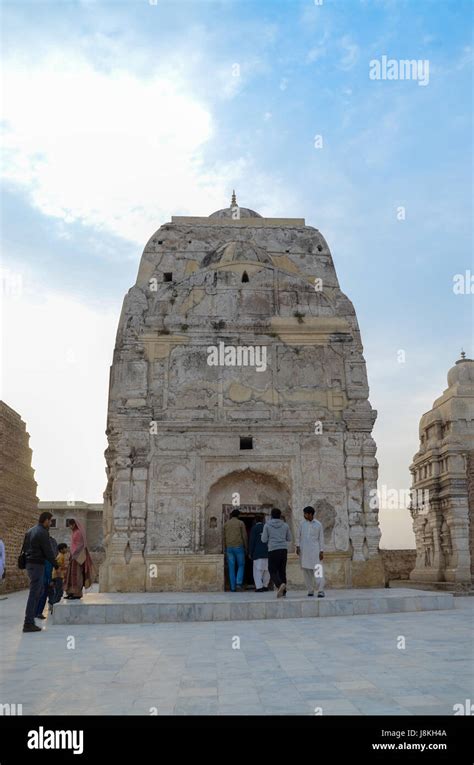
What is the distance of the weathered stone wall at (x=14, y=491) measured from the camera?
1995 cm

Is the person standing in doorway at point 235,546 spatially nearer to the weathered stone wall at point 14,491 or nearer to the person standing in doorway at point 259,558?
the person standing in doorway at point 259,558

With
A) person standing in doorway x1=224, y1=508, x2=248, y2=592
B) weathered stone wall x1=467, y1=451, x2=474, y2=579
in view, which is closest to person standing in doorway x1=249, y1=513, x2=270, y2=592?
person standing in doorway x1=224, y1=508, x2=248, y2=592

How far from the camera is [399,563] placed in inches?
1019

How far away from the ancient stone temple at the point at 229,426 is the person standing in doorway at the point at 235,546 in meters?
0.41

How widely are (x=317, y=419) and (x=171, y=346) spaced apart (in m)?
3.67

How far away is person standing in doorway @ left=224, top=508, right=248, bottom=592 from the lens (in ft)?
41.9

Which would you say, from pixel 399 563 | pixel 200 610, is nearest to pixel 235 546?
pixel 200 610

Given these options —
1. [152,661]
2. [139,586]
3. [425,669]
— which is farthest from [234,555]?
[425,669]

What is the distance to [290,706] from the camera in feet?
14.5

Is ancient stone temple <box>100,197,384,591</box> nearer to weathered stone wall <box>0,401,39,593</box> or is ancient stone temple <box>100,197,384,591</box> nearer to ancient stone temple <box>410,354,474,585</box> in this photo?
weathered stone wall <box>0,401,39,593</box>

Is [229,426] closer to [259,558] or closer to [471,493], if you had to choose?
[259,558]

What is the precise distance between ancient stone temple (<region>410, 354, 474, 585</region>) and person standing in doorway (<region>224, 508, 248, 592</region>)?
1034cm

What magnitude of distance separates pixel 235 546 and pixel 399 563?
15.0 metres

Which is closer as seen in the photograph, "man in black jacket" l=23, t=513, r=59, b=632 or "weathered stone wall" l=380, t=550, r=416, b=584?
"man in black jacket" l=23, t=513, r=59, b=632
